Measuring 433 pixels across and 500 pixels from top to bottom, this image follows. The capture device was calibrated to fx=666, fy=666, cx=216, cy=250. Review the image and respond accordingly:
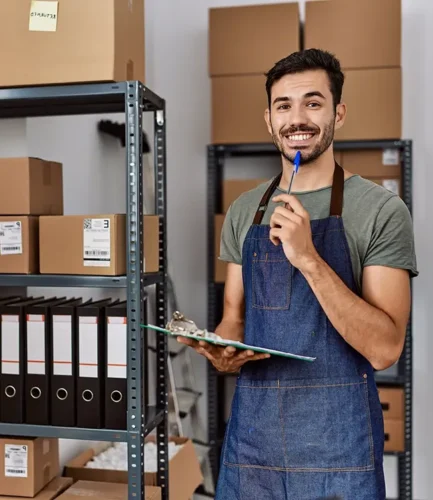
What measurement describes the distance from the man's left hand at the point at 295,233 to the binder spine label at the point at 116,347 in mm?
636

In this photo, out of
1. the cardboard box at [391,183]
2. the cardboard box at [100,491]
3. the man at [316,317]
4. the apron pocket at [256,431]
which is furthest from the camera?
the cardboard box at [391,183]

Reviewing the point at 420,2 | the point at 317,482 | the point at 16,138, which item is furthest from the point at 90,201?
the point at 420,2

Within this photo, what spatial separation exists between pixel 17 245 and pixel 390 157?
1872 mm

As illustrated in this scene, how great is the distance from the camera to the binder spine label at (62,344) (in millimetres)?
1901

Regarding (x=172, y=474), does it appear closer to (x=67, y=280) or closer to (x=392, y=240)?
(x=67, y=280)

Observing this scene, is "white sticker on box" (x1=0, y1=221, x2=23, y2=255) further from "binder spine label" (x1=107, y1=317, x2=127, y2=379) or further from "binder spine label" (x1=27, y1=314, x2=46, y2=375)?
"binder spine label" (x1=107, y1=317, x2=127, y2=379)

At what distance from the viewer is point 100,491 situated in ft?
6.68

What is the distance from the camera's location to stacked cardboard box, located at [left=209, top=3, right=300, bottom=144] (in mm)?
2988

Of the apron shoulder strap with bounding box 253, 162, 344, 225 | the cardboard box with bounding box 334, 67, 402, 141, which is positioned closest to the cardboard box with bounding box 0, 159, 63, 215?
the apron shoulder strap with bounding box 253, 162, 344, 225

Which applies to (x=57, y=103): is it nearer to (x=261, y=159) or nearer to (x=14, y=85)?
(x=14, y=85)

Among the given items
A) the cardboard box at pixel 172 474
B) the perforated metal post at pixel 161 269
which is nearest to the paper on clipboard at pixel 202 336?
the perforated metal post at pixel 161 269

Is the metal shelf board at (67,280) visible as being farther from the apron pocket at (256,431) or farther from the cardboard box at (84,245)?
the apron pocket at (256,431)

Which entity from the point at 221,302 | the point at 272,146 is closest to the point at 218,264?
the point at 221,302

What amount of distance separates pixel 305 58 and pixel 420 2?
206cm
